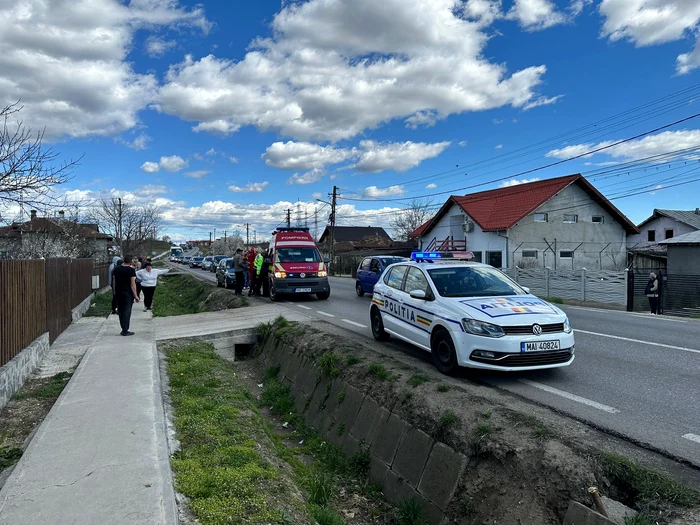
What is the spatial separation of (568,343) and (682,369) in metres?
2.15

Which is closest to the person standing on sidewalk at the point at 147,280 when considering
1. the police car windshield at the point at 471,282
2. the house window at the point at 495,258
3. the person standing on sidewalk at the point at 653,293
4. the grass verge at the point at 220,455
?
the grass verge at the point at 220,455

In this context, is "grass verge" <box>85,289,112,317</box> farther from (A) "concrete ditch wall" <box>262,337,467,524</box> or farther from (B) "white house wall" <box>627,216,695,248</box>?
(B) "white house wall" <box>627,216,695,248</box>

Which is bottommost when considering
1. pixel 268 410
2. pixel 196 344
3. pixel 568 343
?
pixel 268 410

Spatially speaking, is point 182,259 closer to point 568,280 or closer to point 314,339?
point 568,280

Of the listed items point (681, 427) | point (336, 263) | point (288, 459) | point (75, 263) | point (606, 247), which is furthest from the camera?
point (336, 263)

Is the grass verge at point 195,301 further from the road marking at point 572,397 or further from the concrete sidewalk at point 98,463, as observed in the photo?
the road marking at point 572,397

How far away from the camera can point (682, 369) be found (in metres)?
7.11

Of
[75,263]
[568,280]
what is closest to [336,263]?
[568,280]

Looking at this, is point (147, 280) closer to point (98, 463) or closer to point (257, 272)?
point (257, 272)

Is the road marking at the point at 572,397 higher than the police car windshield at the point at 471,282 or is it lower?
lower

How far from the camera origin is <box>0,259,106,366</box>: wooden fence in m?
6.89

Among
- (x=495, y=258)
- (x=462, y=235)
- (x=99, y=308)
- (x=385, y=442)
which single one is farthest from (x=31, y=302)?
(x=462, y=235)

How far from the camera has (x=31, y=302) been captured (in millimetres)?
8375

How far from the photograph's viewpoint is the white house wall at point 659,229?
1757 inches
